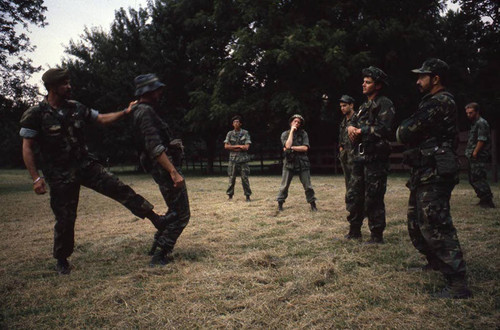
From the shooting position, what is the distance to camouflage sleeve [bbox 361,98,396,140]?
4176 millimetres

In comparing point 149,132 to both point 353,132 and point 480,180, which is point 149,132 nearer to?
point 353,132

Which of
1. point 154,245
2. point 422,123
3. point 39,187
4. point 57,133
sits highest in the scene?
point 422,123

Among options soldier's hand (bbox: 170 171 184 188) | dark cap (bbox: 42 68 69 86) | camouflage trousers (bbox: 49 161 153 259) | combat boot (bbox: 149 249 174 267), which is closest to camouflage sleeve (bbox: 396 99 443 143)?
soldier's hand (bbox: 170 171 184 188)

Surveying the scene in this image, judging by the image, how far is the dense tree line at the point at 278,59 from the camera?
16.0 meters

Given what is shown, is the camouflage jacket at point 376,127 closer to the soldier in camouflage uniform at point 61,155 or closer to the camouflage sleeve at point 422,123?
the camouflage sleeve at point 422,123

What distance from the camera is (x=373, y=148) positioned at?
4.36 meters

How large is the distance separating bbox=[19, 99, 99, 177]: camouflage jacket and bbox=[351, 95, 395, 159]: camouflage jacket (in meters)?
3.51

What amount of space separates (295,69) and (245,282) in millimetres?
15337

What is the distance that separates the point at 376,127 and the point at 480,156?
164 inches

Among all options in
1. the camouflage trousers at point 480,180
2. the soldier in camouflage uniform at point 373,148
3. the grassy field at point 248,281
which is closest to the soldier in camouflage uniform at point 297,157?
the grassy field at point 248,281

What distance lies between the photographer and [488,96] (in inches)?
954

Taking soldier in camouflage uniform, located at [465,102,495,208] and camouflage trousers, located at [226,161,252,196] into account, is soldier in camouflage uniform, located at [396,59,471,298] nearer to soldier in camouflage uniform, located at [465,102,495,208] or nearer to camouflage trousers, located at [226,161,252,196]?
soldier in camouflage uniform, located at [465,102,495,208]

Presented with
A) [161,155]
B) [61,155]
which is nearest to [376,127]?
[161,155]

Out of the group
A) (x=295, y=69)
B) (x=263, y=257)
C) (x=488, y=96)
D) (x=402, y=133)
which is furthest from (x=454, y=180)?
(x=488, y=96)
